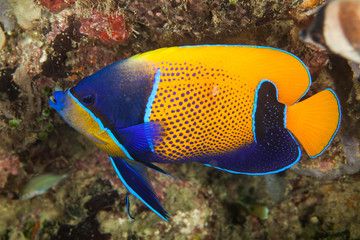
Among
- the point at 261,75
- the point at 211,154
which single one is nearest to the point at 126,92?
the point at 211,154

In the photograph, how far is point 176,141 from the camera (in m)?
1.61

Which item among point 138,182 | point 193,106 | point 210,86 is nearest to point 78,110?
point 138,182

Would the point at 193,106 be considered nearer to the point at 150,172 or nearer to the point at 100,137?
the point at 100,137

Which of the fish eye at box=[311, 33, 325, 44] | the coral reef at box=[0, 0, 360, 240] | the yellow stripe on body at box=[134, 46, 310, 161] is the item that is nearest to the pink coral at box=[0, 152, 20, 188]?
the coral reef at box=[0, 0, 360, 240]

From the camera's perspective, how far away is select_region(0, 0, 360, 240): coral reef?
6.66ft

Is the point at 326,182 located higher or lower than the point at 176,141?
lower

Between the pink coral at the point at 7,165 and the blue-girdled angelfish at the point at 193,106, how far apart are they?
2.28 meters

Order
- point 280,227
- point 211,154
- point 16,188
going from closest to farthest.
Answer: point 211,154 < point 280,227 < point 16,188

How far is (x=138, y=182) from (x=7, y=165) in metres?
2.58

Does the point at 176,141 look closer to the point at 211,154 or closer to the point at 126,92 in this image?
the point at 211,154

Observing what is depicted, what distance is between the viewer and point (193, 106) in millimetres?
1547

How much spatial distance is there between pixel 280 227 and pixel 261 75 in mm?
2498

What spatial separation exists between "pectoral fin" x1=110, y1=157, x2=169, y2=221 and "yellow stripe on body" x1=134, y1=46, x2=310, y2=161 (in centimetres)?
23

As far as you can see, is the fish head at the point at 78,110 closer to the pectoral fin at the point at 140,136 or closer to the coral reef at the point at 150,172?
the pectoral fin at the point at 140,136
